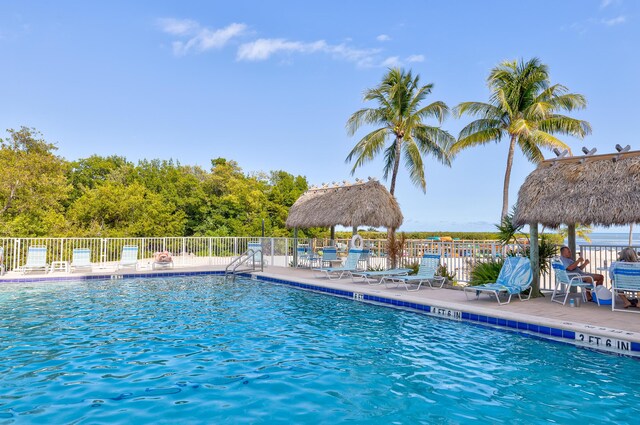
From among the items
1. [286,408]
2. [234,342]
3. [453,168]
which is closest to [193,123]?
[453,168]

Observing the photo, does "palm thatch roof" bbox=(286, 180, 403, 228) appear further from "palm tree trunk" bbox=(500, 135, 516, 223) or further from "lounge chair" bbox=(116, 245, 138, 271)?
"lounge chair" bbox=(116, 245, 138, 271)

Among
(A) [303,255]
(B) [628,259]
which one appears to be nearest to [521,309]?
(B) [628,259]

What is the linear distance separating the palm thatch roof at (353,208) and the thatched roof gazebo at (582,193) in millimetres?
5662

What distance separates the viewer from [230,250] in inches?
780

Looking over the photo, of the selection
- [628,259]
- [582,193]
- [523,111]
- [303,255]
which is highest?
[523,111]

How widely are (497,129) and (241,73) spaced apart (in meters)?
13.3

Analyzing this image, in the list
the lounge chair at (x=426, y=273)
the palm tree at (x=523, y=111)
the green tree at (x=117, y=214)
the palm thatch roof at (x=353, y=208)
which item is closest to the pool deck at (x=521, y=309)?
the lounge chair at (x=426, y=273)

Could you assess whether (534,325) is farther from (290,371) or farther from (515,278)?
(290,371)

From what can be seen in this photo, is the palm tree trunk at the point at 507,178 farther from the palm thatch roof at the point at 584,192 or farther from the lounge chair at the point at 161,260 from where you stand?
the lounge chair at the point at 161,260

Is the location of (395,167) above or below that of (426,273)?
Result: above

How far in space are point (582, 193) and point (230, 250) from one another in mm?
14821

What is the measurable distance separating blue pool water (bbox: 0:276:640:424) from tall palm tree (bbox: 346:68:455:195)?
12215 mm

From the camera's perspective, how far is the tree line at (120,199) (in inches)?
822

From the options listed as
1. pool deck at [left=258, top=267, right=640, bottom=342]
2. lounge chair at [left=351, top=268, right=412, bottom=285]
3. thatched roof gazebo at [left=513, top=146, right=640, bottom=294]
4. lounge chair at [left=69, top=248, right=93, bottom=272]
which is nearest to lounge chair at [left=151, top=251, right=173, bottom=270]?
lounge chair at [left=69, top=248, right=93, bottom=272]
